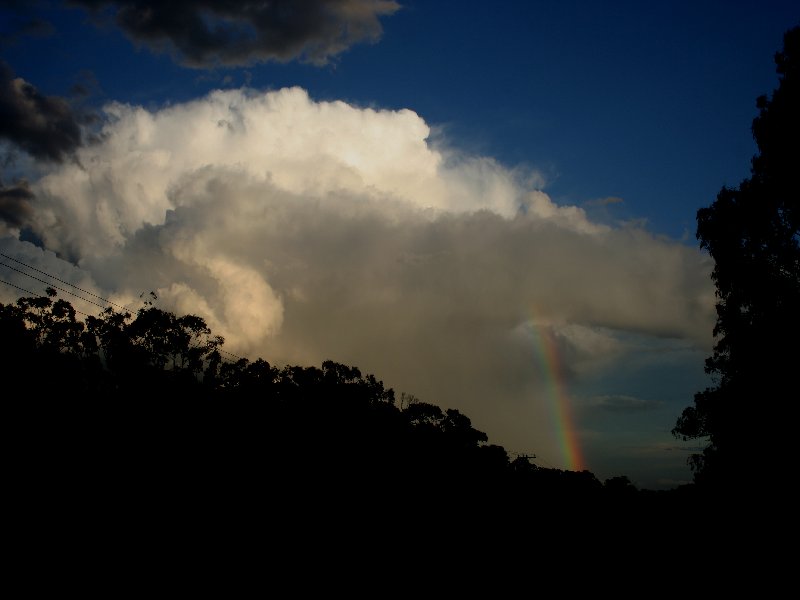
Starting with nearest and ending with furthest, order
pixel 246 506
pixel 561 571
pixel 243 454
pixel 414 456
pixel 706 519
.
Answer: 1. pixel 561 571
2. pixel 246 506
3. pixel 706 519
4. pixel 243 454
5. pixel 414 456

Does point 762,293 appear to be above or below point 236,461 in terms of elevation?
above

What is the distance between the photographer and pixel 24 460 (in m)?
17.8

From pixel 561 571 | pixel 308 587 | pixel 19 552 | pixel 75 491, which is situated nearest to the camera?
pixel 19 552

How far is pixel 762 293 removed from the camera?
64.4 feet

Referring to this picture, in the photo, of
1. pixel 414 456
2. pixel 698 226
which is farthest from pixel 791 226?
pixel 414 456

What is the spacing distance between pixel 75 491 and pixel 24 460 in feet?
11.5

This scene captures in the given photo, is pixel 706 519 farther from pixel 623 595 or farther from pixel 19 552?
pixel 19 552

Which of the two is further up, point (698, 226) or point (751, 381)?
point (698, 226)

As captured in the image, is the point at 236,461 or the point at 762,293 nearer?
the point at 762,293

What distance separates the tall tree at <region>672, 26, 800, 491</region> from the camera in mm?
18344

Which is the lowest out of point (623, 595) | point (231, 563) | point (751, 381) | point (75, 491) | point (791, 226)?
point (623, 595)

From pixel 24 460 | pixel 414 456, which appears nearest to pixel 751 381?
pixel 24 460

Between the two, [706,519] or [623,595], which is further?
[706,519]

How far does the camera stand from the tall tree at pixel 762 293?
1834 centimetres
